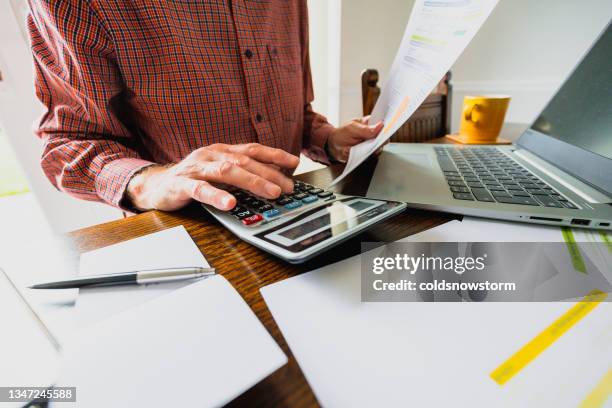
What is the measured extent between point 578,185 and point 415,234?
0.21m

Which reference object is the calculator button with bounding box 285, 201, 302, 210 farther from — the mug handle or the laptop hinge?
the mug handle

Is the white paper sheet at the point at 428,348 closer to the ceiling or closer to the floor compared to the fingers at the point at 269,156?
closer to the floor

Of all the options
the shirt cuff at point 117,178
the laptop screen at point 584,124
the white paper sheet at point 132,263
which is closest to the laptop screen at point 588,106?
the laptop screen at point 584,124

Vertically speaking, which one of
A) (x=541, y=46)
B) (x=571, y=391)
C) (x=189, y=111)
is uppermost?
(x=541, y=46)

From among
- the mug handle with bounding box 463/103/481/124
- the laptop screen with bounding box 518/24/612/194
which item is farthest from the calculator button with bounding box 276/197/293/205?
the mug handle with bounding box 463/103/481/124

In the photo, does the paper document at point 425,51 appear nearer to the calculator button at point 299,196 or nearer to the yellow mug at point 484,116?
the calculator button at point 299,196

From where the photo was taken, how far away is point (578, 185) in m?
0.30

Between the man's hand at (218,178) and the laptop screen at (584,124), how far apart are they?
35 cm

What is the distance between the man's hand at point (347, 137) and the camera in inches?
19.4

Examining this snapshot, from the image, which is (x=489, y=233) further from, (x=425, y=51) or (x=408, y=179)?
(x=425, y=51)

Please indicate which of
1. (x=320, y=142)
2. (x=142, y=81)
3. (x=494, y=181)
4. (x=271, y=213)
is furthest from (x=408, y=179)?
(x=142, y=81)

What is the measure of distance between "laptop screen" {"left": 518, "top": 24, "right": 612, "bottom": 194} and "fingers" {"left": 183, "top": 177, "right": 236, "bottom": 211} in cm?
40

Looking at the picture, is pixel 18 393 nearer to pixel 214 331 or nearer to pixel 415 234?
pixel 214 331

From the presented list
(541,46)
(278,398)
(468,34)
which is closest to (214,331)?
(278,398)
